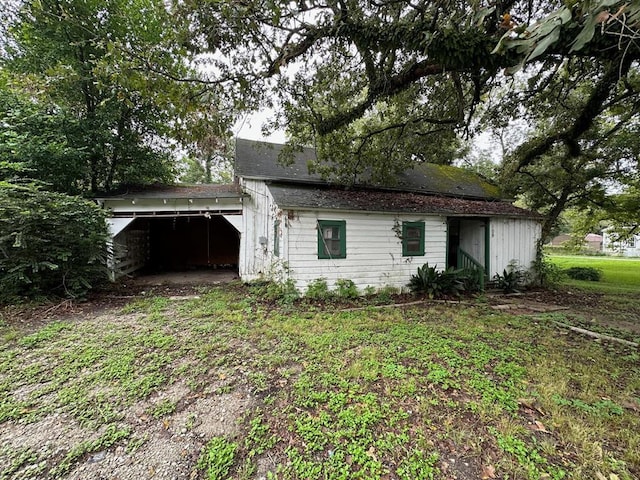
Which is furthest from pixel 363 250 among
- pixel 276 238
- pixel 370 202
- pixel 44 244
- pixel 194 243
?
pixel 194 243

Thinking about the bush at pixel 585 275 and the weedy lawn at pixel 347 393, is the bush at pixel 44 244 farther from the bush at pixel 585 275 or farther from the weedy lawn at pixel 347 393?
the bush at pixel 585 275

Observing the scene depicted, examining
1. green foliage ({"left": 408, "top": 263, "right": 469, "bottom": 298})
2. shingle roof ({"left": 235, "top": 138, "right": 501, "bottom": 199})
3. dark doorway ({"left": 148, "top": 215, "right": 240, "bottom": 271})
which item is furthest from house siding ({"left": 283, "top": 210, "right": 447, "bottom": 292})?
dark doorway ({"left": 148, "top": 215, "right": 240, "bottom": 271})

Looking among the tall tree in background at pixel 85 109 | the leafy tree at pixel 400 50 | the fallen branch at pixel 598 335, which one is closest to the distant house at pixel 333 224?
the leafy tree at pixel 400 50

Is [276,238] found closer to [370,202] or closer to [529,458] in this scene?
[370,202]

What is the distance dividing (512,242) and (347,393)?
28.5 feet

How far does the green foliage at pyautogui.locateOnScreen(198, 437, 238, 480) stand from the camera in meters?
1.88

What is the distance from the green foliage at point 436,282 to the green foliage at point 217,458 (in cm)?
627

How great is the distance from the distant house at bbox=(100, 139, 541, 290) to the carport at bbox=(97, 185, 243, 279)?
4 cm

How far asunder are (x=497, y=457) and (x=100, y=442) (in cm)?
318

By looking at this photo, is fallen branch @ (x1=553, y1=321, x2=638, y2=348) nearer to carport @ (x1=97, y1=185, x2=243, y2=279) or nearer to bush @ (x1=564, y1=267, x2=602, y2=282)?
carport @ (x1=97, y1=185, x2=243, y2=279)

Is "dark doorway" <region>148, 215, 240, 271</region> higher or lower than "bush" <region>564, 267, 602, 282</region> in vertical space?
higher

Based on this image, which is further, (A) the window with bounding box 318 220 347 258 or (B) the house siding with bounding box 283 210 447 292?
(A) the window with bounding box 318 220 347 258

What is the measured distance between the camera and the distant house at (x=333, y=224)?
672 cm

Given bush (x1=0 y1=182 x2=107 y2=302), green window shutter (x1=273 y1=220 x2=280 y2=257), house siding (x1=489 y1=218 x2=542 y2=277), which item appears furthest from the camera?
house siding (x1=489 y1=218 x2=542 y2=277)
